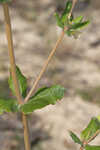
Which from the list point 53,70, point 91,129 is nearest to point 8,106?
point 91,129

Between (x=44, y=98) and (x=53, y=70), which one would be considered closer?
(x=44, y=98)

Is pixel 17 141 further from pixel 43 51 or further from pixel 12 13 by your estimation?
pixel 12 13

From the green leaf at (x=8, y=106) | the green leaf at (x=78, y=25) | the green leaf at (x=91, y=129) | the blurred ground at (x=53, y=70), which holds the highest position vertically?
the green leaf at (x=78, y=25)

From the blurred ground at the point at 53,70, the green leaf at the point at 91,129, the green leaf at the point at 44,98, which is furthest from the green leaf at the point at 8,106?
the blurred ground at the point at 53,70

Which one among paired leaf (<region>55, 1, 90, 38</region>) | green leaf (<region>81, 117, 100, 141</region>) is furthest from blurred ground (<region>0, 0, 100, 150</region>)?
paired leaf (<region>55, 1, 90, 38</region>)

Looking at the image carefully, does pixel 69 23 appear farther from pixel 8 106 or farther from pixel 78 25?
pixel 8 106

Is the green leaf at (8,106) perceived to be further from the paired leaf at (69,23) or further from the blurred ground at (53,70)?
the blurred ground at (53,70)
